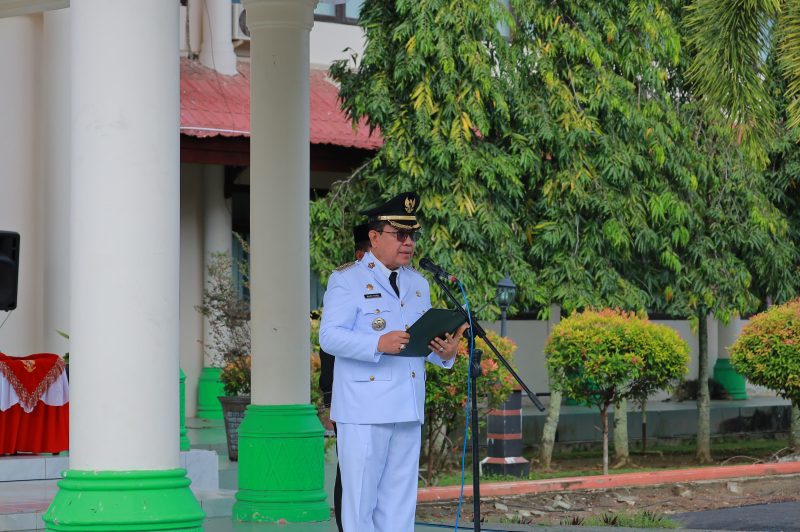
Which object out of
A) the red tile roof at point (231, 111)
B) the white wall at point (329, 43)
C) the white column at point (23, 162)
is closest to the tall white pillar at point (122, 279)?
the white column at point (23, 162)

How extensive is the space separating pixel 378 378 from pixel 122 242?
4.49ft

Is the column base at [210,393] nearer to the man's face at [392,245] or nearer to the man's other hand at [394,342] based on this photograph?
the man's face at [392,245]

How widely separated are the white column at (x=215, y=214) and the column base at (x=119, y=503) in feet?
47.9

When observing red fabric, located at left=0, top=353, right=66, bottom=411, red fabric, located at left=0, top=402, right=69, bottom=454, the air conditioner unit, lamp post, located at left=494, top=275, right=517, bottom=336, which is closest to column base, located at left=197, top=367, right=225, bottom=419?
the air conditioner unit

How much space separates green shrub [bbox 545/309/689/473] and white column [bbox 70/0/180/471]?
877cm

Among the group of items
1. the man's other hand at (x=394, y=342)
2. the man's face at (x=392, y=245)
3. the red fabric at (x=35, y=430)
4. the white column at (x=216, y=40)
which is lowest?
the red fabric at (x=35, y=430)

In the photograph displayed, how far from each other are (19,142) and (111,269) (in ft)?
35.0

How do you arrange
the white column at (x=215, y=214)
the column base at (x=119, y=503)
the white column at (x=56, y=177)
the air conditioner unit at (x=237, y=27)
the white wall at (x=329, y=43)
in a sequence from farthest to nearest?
1. the white wall at (x=329, y=43)
2. the air conditioner unit at (x=237, y=27)
3. the white column at (x=215, y=214)
4. the white column at (x=56, y=177)
5. the column base at (x=119, y=503)

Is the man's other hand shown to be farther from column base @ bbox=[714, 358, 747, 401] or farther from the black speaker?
column base @ bbox=[714, 358, 747, 401]

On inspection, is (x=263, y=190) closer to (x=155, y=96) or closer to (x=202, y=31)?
(x=155, y=96)

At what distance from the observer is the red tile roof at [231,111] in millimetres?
18500

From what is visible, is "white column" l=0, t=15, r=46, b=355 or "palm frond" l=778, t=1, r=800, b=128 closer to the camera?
"palm frond" l=778, t=1, r=800, b=128

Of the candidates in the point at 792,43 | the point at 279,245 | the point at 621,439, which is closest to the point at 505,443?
the point at 621,439

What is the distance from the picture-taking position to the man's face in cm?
667
